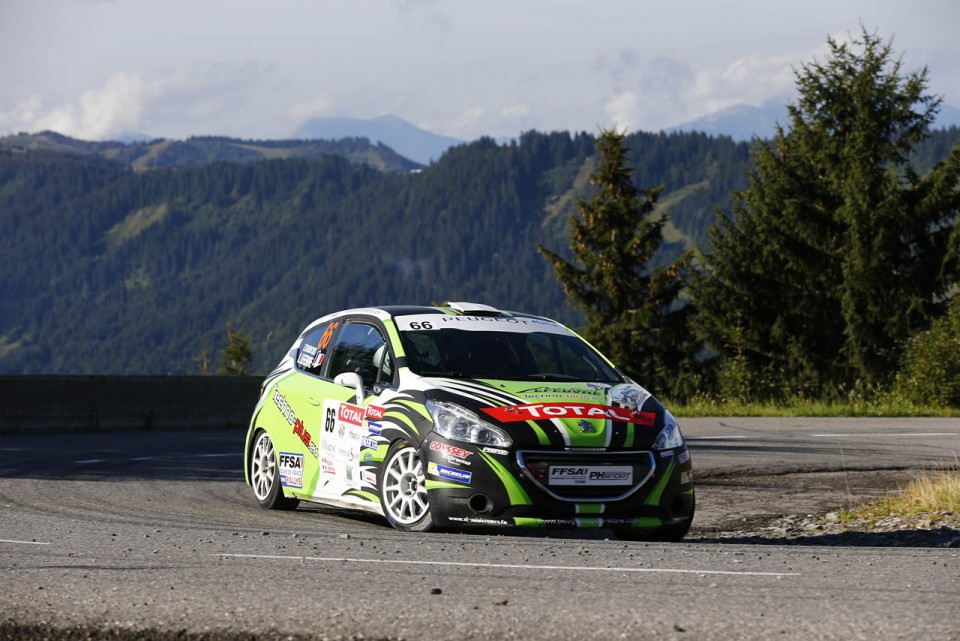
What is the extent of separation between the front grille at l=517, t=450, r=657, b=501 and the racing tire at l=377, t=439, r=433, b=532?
755 mm

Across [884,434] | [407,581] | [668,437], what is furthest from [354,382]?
[884,434]

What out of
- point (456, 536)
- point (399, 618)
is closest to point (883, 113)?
point (456, 536)

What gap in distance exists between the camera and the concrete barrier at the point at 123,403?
20016mm

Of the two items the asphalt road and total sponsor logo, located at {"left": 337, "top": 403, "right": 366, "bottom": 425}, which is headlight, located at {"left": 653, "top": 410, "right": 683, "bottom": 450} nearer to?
the asphalt road

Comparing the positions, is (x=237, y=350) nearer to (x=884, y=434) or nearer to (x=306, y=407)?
(x=884, y=434)

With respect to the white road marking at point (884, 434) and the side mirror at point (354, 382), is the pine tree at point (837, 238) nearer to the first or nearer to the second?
the white road marking at point (884, 434)

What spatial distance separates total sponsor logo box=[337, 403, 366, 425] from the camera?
9.42 m

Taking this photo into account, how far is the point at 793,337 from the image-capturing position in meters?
39.7

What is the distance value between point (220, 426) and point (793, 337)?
22244mm

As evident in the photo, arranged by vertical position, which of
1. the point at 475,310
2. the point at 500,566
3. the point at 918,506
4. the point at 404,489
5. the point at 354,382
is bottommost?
the point at 918,506

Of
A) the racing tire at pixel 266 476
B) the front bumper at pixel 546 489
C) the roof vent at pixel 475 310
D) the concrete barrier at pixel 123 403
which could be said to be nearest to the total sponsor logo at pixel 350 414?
the front bumper at pixel 546 489

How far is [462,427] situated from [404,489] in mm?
665

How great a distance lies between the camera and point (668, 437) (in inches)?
345

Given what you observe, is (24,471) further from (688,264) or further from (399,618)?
(688,264)
